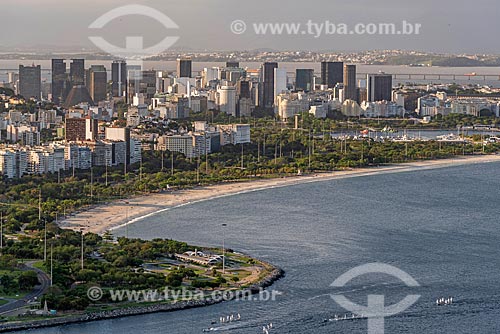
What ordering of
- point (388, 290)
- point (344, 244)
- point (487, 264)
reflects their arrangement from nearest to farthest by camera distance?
1. point (388, 290)
2. point (487, 264)
3. point (344, 244)

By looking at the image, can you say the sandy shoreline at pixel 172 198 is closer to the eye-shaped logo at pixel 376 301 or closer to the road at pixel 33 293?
the road at pixel 33 293

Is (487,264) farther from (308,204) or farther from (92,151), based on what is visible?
(92,151)

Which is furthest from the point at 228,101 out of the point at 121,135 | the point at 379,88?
the point at 121,135

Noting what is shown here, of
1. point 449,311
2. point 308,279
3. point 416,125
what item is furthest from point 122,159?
point 416,125

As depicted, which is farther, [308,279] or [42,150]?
[42,150]

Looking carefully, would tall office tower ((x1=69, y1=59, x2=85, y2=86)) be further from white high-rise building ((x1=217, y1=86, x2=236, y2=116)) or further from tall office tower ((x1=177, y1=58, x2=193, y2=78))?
tall office tower ((x1=177, y1=58, x2=193, y2=78))
